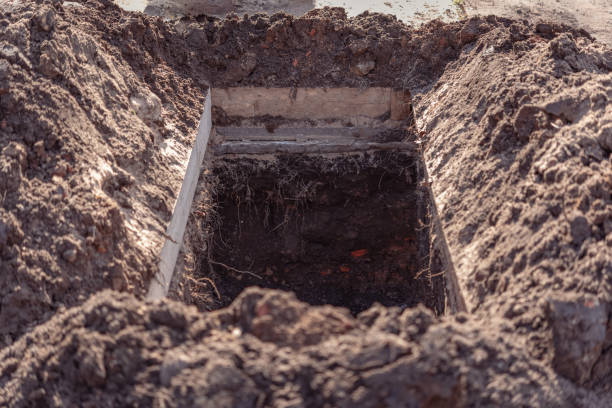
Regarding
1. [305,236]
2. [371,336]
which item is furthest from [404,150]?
[371,336]

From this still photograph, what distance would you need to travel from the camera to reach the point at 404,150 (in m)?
6.14

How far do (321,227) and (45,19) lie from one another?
3.49 meters

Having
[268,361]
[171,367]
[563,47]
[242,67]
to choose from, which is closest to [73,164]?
[171,367]

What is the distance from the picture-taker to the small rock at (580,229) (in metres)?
3.53

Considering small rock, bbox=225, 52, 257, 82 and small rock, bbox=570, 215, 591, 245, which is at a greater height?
small rock, bbox=570, 215, 591, 245

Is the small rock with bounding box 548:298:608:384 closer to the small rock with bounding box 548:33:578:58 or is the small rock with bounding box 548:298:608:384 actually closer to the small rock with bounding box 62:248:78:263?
the small rock with bounding box 548:33:578:58

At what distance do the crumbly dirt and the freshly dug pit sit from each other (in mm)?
798

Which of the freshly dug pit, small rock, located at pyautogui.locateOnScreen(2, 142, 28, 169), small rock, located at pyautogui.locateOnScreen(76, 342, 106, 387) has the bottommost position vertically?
the freshly dug pit

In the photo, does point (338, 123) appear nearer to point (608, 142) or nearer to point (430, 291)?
point (430, 291)

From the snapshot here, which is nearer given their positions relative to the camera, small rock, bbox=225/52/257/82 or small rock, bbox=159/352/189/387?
small rock, bbox=159/352/189/387

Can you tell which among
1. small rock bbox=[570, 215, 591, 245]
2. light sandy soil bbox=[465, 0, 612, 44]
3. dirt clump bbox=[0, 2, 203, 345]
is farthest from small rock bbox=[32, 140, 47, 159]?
light sandy soil bbox=[465, 0, 612, 44]

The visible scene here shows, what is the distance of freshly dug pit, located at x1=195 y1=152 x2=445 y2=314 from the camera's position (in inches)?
243

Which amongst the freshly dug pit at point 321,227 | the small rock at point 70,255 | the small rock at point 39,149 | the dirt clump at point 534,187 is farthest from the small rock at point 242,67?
the small rock at point 70,255

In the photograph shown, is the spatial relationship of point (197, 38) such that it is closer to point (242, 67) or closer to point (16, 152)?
point (242, 67)
